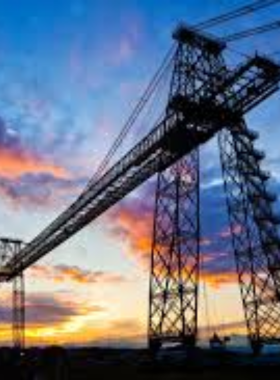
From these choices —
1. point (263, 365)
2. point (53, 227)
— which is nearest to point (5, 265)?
point (53, 227)

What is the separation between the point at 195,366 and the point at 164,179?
45.7 feet

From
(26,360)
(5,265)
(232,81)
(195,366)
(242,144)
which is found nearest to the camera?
(26,360)

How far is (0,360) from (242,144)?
1364 inches

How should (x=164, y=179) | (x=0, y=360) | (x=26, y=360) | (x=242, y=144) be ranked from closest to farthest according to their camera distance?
(x=26, y=360), (x=0, y=360), (x=164, y=179), (x=242, y=144)

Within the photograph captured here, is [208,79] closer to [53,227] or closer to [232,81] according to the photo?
[232,81]

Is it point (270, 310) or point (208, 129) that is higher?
point (208, 129)

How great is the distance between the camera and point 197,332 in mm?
36062

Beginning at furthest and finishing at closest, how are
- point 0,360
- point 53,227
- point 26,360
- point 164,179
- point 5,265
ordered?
point 5,265
point 53,227
point 164,179
point 0,360
point 26,360

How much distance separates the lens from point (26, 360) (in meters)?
7.88

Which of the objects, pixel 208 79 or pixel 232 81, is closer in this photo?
pixel 232 81

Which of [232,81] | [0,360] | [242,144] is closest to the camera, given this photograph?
[0,360]

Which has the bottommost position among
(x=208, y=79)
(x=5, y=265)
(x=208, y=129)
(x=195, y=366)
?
(x=195, y=366)

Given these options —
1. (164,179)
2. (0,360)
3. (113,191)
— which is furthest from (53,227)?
(0,360)

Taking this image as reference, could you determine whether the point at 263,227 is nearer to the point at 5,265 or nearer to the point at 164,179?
the point at 164,179
